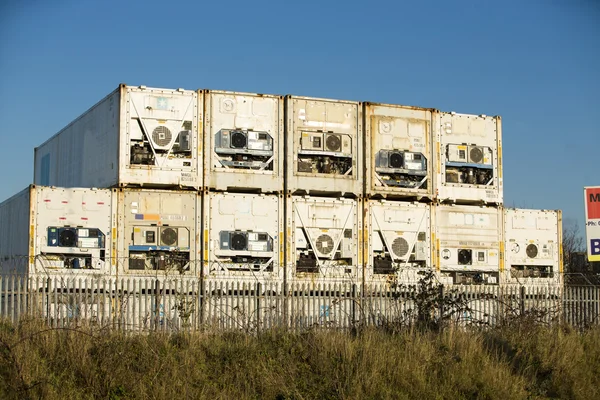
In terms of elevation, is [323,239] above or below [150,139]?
below

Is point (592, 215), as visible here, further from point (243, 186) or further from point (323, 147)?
point (243, 186)

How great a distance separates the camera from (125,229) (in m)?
18.2

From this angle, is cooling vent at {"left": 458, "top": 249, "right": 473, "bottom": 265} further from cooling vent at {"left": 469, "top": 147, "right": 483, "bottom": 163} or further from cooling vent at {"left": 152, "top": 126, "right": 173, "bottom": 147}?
cooling vent at {"left": 152, "top": 126, "right": 173, "bottom": 147}

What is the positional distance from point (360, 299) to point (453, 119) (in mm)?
6972

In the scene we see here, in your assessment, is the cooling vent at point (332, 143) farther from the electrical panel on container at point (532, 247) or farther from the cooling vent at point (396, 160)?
the electrical panel on container at point (532, 247)

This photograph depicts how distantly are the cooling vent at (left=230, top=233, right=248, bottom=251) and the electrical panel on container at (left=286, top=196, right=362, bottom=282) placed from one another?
3.30 ft

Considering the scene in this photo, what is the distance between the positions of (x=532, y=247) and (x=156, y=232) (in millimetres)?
9631

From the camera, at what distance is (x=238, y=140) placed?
19109 millimetres

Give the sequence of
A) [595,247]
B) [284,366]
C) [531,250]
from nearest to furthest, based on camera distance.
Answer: [284,366] → [595,247] → [531,250]

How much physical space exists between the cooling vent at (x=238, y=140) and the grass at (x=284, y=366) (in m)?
6.25

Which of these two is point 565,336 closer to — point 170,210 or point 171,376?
point 171,376

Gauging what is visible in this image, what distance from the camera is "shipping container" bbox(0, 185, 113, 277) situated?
57.5 feet

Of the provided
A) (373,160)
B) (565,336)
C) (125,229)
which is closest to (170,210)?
(125,229)

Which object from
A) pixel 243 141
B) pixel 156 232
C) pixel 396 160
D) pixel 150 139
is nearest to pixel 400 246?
pixel 396 160
